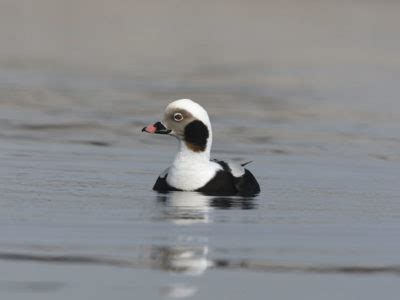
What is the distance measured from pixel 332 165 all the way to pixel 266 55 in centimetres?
1909

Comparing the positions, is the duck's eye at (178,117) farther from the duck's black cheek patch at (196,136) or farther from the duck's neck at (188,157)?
the duck's neck at (188,157)

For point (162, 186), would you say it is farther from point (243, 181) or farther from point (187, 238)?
point (187, 238)

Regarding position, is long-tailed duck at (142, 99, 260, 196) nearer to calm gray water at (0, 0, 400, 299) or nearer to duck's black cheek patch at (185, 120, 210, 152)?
duck's black cheek patch at (185, 120, 210, 152)

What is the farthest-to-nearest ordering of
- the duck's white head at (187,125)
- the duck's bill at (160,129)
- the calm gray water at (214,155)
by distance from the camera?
1. the duck's white head at (187,125)
2. the duck's bill at (160,129)
3. the calm gray water at (214,155)

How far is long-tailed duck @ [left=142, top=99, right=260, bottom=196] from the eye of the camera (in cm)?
1399

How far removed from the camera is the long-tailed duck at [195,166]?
14.0 meters

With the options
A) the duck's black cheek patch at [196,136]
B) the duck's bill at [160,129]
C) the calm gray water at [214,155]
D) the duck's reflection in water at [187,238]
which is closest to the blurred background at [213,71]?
the calm gray water at [214,155]

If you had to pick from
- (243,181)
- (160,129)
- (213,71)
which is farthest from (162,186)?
(213,71)

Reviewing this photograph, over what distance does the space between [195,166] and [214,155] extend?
3366 millimetres

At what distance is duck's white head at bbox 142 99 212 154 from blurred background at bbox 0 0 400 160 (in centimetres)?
364

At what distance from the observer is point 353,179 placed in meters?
15.4

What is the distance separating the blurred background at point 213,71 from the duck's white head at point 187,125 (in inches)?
143

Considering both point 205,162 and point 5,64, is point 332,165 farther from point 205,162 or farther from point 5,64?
point 5,64

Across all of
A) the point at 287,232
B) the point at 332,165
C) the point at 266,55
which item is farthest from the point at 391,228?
the point at 266,55
